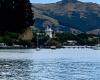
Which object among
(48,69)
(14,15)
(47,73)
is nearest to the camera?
(47,73)

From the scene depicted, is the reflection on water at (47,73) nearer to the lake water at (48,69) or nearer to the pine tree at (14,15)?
the lake water at (48,69)

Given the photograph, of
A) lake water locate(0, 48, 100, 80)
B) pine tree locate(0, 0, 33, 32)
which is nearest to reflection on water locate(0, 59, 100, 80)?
lake water locate(0, 48, 100, 80)

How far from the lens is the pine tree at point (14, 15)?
365 ft

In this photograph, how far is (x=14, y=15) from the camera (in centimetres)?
11475

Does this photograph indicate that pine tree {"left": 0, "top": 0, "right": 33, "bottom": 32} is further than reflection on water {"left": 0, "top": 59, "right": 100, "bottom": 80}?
Yes

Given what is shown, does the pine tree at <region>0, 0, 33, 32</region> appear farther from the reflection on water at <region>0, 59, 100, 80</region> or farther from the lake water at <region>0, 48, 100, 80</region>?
the reflection on water at <region>0, 59, 100, 80</region>

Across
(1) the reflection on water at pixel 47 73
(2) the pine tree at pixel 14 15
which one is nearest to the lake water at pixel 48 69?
(1) the reflection on water at pixel 47 73

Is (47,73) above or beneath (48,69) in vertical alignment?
above

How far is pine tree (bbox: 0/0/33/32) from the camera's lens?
111 meters

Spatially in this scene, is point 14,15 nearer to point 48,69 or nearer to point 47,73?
point 48,69

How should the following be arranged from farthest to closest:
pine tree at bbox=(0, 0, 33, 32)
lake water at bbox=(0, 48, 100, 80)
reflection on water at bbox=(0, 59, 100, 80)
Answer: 1. pine tree at bbox=(0, 0, 33, 32)
2. lake water at bbox=(0, 48, 100, 80)
3. reflection on water at bbox=(0, 59, 100, 80)

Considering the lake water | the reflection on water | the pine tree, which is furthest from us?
the pine tree

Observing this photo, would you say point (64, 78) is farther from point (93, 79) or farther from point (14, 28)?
point (14, 28)

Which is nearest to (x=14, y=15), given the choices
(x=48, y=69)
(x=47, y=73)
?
(x=48, y=69)
